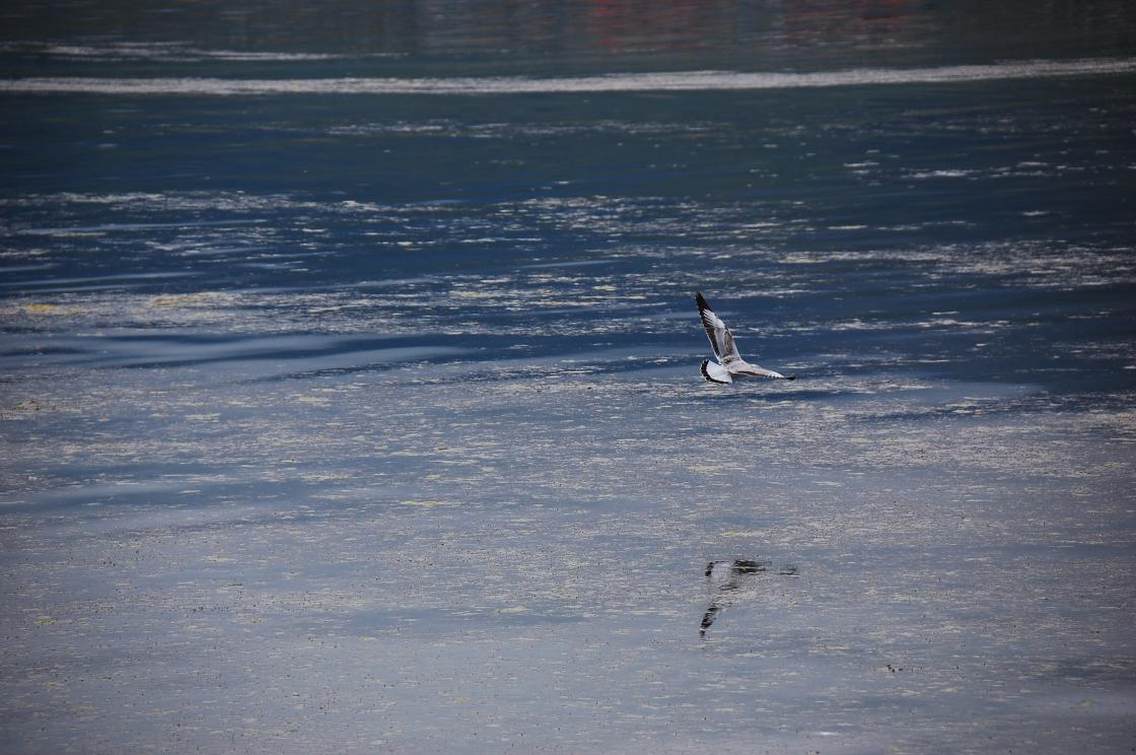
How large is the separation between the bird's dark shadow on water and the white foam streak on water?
652 inches

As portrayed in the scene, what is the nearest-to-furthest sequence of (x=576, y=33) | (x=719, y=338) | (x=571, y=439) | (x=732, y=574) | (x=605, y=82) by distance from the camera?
(x=732, y=574)
(x=571, y=439)
(x=719, y=338)
(x=605, y=82)
(x=576, y=33)

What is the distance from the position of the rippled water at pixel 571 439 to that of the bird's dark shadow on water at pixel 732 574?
20 mm

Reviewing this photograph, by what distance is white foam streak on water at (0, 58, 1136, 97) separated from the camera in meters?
23.4

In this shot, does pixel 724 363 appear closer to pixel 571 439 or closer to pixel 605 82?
pixel 571 439

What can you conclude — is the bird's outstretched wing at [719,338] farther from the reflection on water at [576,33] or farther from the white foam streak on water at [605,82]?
the reflection on water at [576,33]

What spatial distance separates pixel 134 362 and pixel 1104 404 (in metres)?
4.51

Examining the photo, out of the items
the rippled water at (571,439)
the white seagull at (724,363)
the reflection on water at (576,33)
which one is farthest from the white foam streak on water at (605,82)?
the white seagull at (724,363)

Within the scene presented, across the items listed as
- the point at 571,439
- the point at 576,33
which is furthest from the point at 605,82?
the point at 571,439

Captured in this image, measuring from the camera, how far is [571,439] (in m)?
8.44

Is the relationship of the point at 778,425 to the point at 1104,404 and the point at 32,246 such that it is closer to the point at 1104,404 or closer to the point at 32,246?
the point at 1104,404

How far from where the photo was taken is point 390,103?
2258 centimetres

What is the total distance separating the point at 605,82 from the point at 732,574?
18.0 metres

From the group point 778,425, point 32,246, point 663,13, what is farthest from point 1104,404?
point 663,13

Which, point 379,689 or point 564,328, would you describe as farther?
point 564,328
